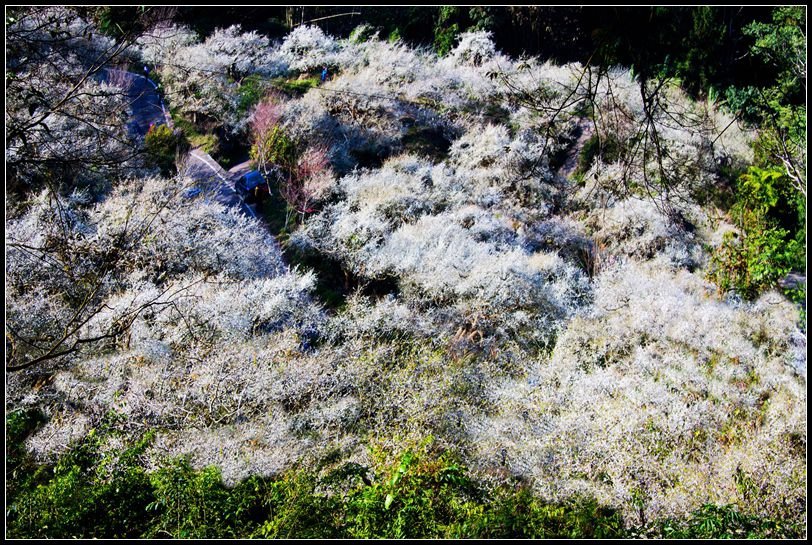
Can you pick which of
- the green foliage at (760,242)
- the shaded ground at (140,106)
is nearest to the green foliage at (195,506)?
the green foliage at (760,242)

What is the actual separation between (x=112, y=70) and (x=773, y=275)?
22.5 metres

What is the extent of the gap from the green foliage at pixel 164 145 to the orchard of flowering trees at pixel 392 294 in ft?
1.89

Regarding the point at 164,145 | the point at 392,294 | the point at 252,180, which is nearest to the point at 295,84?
the point at 252,180

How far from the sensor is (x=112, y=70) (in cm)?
1939

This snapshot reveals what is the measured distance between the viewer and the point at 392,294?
12.8 meters

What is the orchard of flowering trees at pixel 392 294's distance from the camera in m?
5.42

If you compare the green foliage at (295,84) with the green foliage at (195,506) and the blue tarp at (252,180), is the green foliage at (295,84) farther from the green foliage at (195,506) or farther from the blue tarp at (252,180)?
the green foliage at (195,506)

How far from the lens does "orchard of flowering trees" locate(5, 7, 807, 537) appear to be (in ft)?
17.8

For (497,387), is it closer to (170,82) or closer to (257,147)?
(257,147)

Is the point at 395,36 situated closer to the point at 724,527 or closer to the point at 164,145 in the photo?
the point at 164,145

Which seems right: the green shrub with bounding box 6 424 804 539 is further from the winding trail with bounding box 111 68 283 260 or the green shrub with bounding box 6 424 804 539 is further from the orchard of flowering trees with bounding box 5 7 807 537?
the winding trail with bounding box 111 68 283 260

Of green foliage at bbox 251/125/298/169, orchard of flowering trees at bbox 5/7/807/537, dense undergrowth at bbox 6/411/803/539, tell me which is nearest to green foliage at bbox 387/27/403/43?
orchard of flowering trees at bbox 5/7/807/537

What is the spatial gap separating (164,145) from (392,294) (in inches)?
378

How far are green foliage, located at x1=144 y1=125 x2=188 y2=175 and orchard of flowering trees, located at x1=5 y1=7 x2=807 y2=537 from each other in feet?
1.89
